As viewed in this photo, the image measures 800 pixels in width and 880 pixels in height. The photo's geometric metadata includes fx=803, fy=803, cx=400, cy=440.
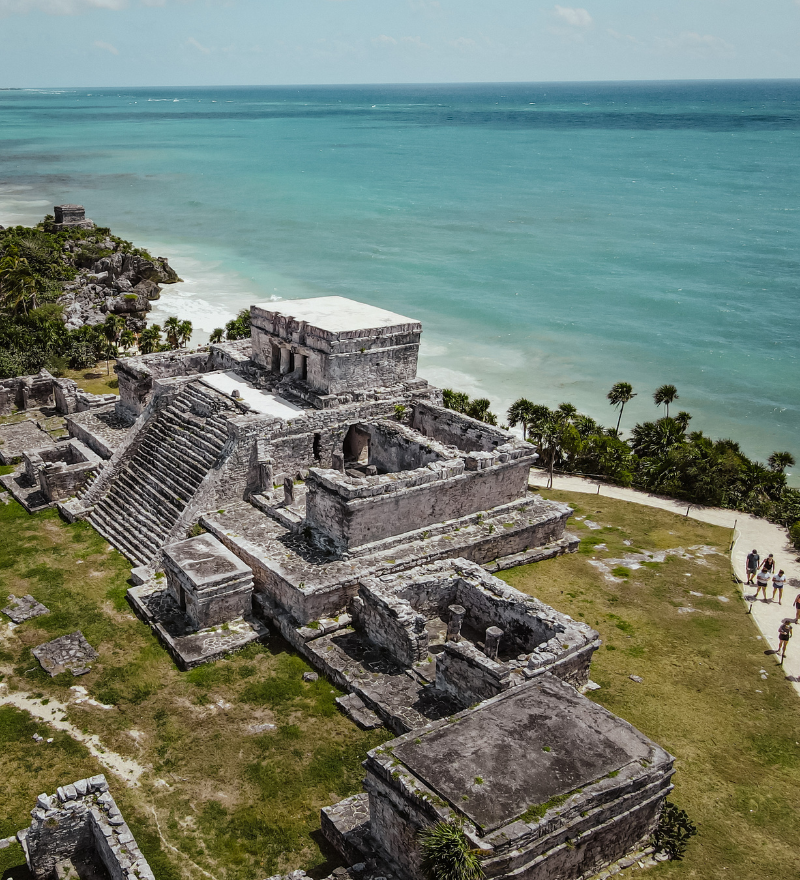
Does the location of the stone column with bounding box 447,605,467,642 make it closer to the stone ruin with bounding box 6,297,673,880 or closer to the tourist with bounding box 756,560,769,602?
the stone ruin with bounding box 6,297,673,880

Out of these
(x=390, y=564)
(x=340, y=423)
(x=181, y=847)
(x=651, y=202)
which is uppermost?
(x=651, y=202)

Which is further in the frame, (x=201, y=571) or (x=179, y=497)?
(x=179, y=497)

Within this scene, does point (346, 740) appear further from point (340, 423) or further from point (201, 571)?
point (340, 423)

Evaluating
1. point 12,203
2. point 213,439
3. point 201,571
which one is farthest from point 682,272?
point 12,203

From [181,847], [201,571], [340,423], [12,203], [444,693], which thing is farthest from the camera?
Answer: [12,203]

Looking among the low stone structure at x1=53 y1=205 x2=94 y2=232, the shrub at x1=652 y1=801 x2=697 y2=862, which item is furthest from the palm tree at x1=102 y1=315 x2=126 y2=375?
the low stone structure at x1=53 y1=205 x2=94 y2=232

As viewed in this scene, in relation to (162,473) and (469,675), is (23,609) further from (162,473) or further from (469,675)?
(469,675)

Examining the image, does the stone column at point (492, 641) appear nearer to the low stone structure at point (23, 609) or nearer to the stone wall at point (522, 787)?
the stone wall at point (522, 787)

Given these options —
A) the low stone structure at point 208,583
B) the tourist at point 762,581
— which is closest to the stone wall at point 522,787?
the low stone structure at point 208,583
